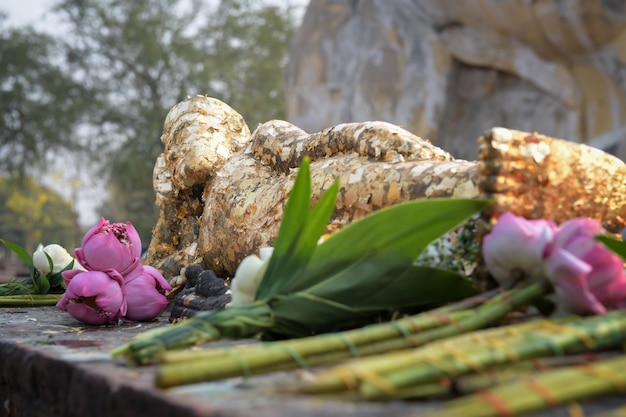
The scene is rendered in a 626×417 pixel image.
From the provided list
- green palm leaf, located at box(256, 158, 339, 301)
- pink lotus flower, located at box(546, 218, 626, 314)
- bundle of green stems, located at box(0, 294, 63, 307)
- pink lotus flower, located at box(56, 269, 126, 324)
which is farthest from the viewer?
bundle of green stems, located at box(0, 294, 63, 307)

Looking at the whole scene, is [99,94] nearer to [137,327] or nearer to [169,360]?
[137,327]

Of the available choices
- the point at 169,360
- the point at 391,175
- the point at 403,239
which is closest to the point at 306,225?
the point at 403,239

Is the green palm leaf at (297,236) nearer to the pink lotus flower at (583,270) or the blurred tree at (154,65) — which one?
the pink lotus flower at (583,270)

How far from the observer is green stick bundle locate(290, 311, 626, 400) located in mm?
658

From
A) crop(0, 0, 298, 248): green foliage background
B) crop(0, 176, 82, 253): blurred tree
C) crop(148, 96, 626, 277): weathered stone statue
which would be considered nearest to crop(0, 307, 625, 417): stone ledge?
crop(148, 96, 626, 277): weathered stone statue

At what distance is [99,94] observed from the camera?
12.2 m

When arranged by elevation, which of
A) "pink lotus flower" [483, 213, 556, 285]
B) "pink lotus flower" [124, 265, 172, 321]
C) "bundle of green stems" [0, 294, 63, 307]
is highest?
"pink lotus flower" [483, 213, 556, 285]

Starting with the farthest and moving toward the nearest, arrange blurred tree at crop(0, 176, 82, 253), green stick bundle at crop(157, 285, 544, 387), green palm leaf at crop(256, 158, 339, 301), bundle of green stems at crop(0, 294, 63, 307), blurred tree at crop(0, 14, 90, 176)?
blurred tree at crop(0, 176, 82, 253), blurred tree at crop(0, 14, 90, 176), bundle of green stems at crop(0, 294, 63, 307), green palm leaf at crop(256, 158, 339, 301), green stick bundle at crop(157, 285, 544, 387)

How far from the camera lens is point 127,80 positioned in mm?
12461

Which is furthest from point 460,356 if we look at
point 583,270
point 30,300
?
point 30,300

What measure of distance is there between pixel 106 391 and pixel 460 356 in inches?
14.2

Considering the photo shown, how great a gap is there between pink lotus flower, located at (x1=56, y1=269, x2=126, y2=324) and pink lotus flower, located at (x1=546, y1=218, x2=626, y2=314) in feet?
3.02

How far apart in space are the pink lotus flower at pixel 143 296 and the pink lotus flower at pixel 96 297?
35 millimetres

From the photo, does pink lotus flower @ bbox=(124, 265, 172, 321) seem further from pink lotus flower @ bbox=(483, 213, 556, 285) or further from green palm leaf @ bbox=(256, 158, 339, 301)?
pink lotus flower @ bbox=(483, 213, 556, 285)
